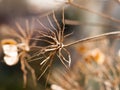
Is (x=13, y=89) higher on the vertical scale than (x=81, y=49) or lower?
lower

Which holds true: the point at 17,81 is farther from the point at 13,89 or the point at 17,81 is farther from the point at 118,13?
the point at 118,13

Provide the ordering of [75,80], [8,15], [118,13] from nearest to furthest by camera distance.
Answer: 1. [75,80]
2. [118,13]
3. [8,15]

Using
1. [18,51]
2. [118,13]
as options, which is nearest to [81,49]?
[18,51]

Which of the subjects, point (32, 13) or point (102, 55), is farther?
point (32, 13)

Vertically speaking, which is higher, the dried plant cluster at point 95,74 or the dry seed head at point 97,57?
the dry seed head at point 97,57

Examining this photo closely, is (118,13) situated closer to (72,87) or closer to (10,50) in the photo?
(72,87)

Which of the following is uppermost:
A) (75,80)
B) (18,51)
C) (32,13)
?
(18,51)

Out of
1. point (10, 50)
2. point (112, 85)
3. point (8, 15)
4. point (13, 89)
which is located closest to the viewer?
point (10, 50)

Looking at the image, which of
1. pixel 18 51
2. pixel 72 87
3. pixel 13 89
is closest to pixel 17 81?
pixel 13 89

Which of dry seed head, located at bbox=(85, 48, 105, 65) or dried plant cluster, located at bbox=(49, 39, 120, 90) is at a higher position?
dry seed head, located at bbox=(85, 48, 105, 65)
